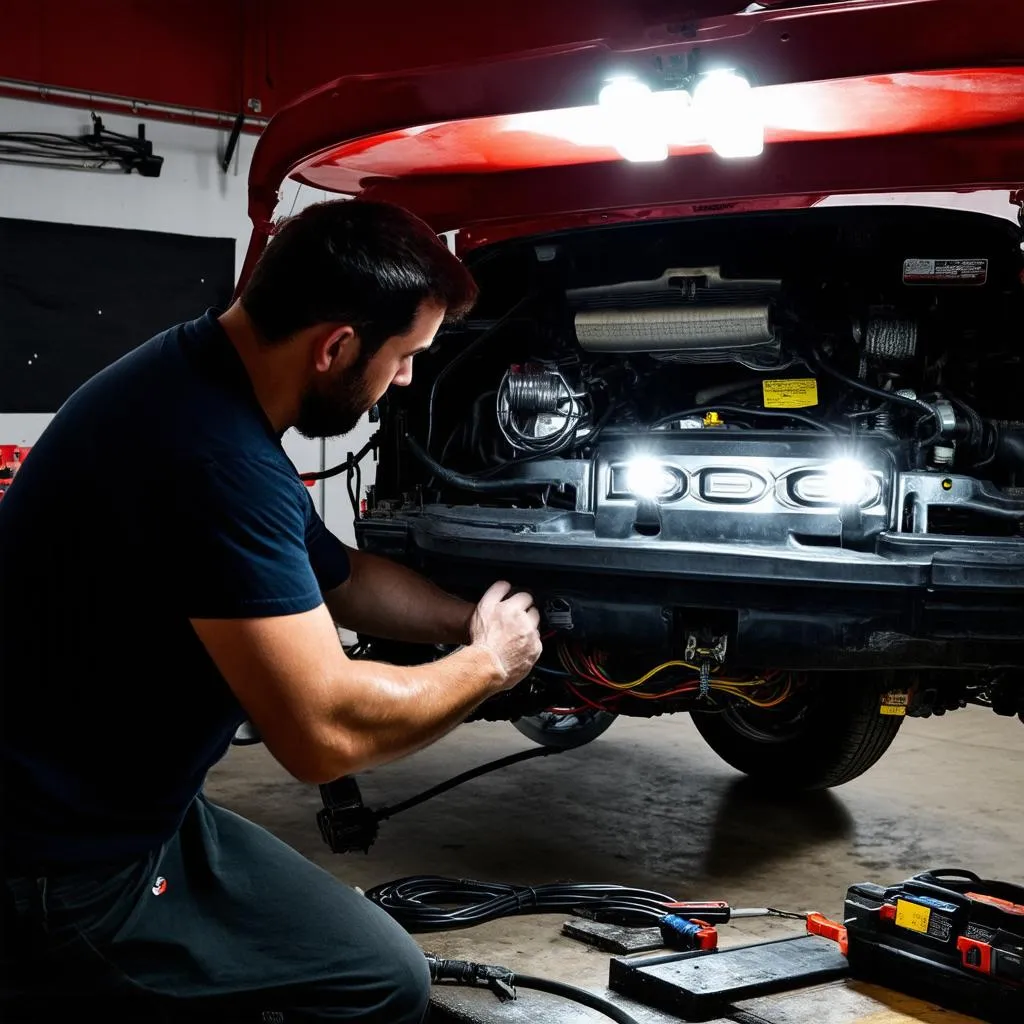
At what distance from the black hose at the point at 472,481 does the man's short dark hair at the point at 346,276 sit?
3.67 ft

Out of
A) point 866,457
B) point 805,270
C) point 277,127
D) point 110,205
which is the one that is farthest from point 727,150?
point 110,205

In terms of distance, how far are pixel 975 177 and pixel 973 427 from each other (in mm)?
504

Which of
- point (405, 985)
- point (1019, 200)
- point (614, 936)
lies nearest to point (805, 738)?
point (614, 936)

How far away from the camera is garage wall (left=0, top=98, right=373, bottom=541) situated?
19.7ft

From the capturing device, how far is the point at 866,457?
2662 millimetres

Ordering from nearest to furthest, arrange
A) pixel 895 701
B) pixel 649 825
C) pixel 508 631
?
pixel 508 631 < pixel 895 701 < pixel 649 825

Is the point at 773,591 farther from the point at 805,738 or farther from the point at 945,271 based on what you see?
the point at 805,738

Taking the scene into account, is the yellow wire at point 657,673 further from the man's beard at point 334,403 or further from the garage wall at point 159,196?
the garage wall at point 159,196

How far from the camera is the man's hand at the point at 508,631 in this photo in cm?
225

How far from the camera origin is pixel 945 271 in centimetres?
273

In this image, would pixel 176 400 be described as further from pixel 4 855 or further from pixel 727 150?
pixel 727 150

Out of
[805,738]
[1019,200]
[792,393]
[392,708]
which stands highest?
[1019,200]

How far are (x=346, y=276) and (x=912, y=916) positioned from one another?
1589mm

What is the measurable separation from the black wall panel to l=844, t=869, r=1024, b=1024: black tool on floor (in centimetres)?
469
